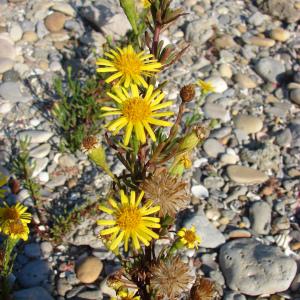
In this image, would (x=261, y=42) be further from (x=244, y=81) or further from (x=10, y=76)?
(x=10, y=76)

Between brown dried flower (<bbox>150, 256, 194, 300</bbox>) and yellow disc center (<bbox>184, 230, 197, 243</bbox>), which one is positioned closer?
brown dried flower (<bbox>150, 256, 194, 300</bbox>)

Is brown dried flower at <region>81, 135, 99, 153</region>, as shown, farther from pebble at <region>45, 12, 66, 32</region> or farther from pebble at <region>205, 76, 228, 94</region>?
pebble at <region>45, 12, 66, 32</region>

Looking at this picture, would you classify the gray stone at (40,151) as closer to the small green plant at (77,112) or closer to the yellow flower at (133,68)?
the small green plant at (77,112)

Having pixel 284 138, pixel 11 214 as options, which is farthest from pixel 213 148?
pixel 11 214

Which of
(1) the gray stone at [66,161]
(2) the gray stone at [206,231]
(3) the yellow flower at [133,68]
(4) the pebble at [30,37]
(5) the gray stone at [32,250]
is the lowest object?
(2) the gray stone at [206,231]

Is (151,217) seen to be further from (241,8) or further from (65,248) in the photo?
(241,8)

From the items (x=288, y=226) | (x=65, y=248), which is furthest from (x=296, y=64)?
(x=65, y=248)

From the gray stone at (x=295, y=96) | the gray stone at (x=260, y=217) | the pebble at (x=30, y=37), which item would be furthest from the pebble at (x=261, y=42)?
the pebble at (x=30, y=37)

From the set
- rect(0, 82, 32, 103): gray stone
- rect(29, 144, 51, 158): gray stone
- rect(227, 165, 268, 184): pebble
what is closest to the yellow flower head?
rect(29, 144, 51, 158): gray stone
